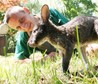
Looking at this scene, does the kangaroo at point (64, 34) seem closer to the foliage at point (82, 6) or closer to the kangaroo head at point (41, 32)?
the kangaroo head at point (41, 32)

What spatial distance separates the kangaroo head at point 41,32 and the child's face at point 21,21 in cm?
131

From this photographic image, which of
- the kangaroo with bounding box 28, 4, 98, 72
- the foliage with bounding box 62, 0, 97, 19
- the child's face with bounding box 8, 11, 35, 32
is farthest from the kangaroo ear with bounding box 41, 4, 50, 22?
the foliage with bounding box 62, 0, 97, 19

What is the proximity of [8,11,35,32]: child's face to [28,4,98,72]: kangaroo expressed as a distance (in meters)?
1.25

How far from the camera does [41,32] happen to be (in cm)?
220

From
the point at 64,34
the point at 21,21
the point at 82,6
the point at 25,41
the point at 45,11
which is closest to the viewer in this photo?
the point at 45,11

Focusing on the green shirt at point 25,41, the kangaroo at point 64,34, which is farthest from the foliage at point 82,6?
the kangaroo at point 64,34

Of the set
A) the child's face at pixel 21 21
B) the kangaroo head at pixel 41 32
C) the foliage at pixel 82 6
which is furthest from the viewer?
the foliage at pixel 82 6

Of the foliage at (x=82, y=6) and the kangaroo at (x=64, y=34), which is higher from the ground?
the kangaroo at (x=64, y=34)

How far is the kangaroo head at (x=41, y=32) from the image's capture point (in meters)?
2.14

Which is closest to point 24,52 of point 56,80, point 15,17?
point 15,17

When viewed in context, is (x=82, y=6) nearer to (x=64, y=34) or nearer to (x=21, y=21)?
(x=21, y=21)

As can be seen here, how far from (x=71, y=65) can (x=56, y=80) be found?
0.57m

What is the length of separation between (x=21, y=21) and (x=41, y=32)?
1481 mm

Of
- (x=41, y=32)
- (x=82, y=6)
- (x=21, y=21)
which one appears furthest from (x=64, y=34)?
(x=82, y=6)
